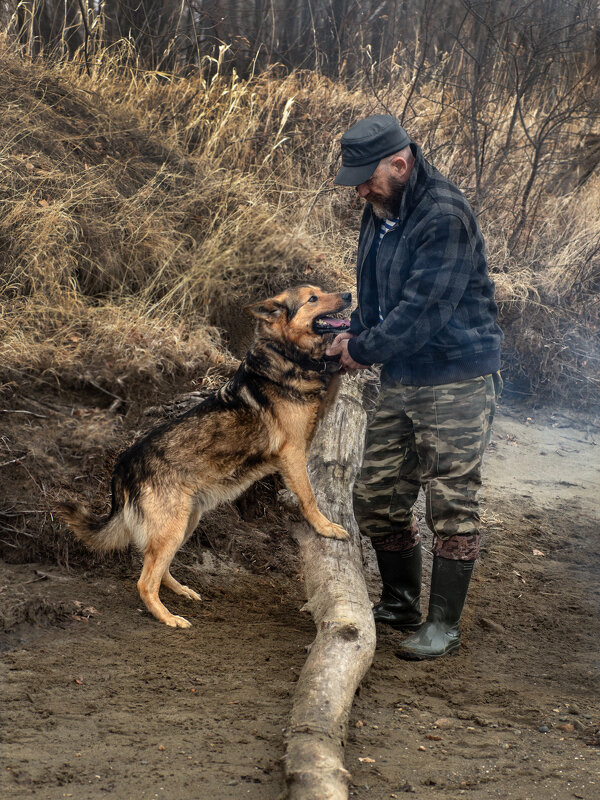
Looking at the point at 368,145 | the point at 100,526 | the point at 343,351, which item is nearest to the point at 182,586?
the point at 100,526

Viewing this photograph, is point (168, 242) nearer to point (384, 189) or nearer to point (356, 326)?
point (356, 326)

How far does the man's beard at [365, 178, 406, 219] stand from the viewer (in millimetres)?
3795

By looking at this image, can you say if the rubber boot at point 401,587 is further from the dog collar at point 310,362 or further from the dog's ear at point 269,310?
the dog's ear at point 269,310

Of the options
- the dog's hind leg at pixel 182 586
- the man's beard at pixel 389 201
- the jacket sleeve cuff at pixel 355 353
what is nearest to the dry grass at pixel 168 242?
the dog's hind leg at pixel 182 586

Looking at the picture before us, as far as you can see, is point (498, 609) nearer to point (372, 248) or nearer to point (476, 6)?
point (372, 248)

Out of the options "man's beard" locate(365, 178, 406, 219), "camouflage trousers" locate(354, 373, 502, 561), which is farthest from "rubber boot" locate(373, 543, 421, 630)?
"man's beard" locate(365, 178, 406, 219)

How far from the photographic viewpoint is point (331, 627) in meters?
3.63

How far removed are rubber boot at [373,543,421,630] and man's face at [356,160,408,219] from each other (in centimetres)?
195

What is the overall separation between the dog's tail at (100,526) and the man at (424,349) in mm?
1359

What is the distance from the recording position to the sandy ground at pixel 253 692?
270cm

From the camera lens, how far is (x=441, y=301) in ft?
12.1

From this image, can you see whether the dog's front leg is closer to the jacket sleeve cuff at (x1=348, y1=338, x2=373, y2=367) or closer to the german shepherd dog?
the german shepherd dog

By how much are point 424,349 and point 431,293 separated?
323 mm

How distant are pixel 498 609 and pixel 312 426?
1.69 m
